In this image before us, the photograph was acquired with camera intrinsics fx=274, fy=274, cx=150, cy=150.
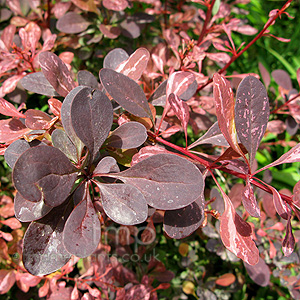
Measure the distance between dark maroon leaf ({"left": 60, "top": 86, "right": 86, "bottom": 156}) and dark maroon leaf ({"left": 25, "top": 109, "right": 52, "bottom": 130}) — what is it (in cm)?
7

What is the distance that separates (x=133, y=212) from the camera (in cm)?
52

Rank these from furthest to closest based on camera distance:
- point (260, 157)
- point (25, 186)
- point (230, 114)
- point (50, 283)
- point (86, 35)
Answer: point (260, 157) < point (86, 35) < point (50, 283) < point (230, 114) < point (25, 186)

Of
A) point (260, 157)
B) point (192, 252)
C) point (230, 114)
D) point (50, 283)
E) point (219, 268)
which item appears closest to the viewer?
point (230, 114)

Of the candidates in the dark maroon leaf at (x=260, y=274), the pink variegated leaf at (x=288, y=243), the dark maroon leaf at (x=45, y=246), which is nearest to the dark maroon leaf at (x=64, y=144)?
the dark maroon leaf at (x=45, y=246)

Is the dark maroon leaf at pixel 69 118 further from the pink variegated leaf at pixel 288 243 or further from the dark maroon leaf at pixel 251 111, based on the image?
the pink variegated leaf at pixel 288 243

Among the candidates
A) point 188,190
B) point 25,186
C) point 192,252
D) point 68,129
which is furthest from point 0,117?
point 192,252

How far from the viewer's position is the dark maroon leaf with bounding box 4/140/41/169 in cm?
57

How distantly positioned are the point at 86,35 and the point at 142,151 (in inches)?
32.2

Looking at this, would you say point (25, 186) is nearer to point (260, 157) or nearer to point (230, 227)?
point (230, 227)

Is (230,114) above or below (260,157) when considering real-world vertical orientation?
above

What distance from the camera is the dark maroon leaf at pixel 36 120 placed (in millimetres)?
609

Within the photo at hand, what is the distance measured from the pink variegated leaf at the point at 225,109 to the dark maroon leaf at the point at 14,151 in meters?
0.40

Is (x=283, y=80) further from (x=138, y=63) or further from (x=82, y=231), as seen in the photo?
(x=82, y=231)

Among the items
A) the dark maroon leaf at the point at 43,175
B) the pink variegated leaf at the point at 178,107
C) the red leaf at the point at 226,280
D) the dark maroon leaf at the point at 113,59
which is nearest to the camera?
the dark maroon leaf at the point at 43,175
